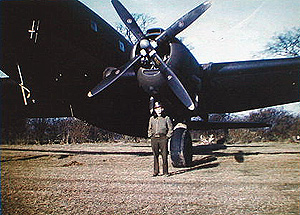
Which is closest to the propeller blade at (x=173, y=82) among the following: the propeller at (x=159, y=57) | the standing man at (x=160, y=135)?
the propeller at (x=159, y=57)

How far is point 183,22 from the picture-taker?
7.60m

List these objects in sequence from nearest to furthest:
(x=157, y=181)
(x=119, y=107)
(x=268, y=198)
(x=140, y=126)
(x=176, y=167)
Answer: (x=268, y=198), (x=157, y=181), (x=176, y=167), (x=119, y=107), (x=140, y=126)

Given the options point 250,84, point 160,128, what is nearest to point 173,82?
point 160,128

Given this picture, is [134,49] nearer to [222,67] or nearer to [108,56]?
[108,56]

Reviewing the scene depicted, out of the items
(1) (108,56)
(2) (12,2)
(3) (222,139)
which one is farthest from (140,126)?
(3) (222,139)

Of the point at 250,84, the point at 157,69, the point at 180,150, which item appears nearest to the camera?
the point at 180,150

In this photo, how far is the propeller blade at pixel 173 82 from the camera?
716cm

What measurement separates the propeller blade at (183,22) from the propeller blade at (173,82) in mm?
650

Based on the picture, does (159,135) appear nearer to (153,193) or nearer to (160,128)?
(160,128)

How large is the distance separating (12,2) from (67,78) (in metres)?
2.66

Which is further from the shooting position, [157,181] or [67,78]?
[67,78]

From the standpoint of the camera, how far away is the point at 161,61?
7.16 meters

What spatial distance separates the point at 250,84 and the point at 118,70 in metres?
5.17

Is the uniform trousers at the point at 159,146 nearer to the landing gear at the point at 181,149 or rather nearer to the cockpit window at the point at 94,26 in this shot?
the landing gear at the point at 181,149
